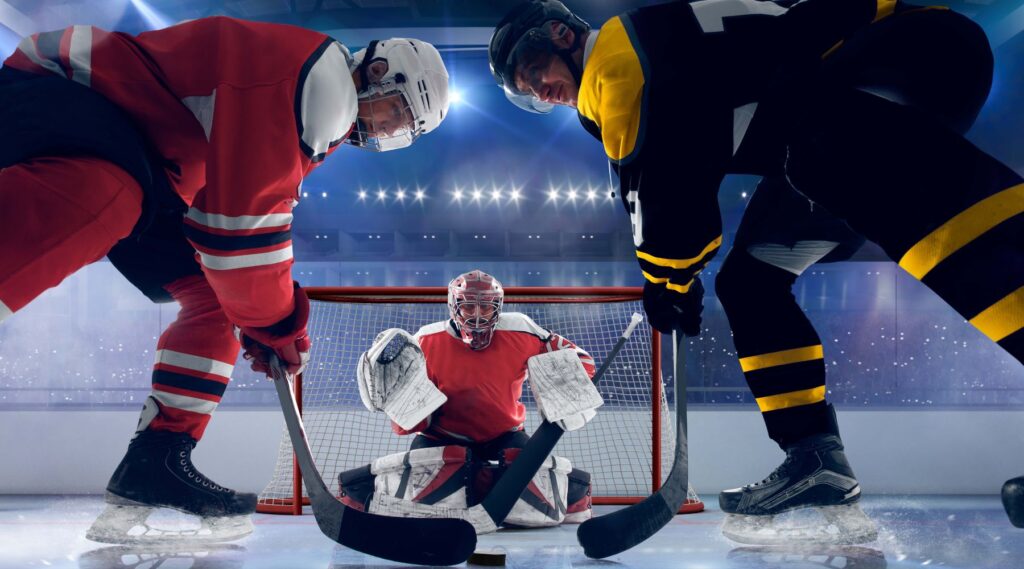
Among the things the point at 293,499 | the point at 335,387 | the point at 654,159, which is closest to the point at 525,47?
the point at 654,159

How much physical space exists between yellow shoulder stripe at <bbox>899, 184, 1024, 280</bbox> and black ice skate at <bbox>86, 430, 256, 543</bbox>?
56.7 inches

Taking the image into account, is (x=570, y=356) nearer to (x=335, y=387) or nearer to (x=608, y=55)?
(x=608, y=55)

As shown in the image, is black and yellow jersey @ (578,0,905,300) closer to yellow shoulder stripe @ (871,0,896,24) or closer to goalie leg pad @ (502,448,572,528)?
yellow shoulder stripe @ (871,0,896,24)

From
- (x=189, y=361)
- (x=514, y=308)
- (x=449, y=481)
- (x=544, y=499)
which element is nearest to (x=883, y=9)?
(x=189, y=361)

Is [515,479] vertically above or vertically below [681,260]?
below

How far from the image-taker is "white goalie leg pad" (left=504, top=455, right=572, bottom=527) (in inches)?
87.7

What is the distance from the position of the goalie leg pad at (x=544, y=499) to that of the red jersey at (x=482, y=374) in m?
0.22

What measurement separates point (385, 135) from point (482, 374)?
1306mm

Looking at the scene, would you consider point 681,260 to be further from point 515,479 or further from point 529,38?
point 515,479

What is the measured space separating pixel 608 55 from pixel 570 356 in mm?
950

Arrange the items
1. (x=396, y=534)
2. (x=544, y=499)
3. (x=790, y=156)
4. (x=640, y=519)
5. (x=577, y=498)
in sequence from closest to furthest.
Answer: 1. (x=790, y=156)
2. (x=396, y=534)
3. (x=640, y=519)
4. (x=544, y=499)
5. (x=577, y=498)

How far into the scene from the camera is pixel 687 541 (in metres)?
1.73

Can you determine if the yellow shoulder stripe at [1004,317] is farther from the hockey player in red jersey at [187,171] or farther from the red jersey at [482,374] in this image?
the red jersey at [482,374]

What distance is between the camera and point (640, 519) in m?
1.41
